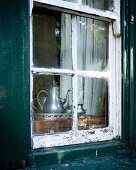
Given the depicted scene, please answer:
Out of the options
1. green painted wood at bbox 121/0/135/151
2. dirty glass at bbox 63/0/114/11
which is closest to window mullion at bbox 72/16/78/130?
dirty glass at bbox 63/0/114/11

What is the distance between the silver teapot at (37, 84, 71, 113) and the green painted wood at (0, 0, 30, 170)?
0.27 meters

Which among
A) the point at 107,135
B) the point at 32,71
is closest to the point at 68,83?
the point at 32,71

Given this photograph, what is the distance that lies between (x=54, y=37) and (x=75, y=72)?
0.86ft

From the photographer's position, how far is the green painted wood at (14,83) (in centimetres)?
158

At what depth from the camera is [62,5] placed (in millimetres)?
1886

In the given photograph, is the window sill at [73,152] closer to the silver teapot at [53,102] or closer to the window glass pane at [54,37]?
the silver teapot at [53,102]

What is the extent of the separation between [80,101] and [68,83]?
17cm

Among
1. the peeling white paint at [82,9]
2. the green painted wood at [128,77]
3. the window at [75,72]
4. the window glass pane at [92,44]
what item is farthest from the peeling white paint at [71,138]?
the peeling white paint at [82,9]

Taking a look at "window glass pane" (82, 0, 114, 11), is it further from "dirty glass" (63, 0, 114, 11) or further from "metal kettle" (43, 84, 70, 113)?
"metal kettle" (43, 84, 70, 113)

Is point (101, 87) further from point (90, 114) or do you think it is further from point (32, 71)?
point (32, 71)

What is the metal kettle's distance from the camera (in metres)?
1.95

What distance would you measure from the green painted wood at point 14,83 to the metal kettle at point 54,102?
28cm

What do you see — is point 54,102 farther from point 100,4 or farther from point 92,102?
point 100,4

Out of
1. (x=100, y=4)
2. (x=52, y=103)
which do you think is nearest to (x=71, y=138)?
(x=52, y=103)
